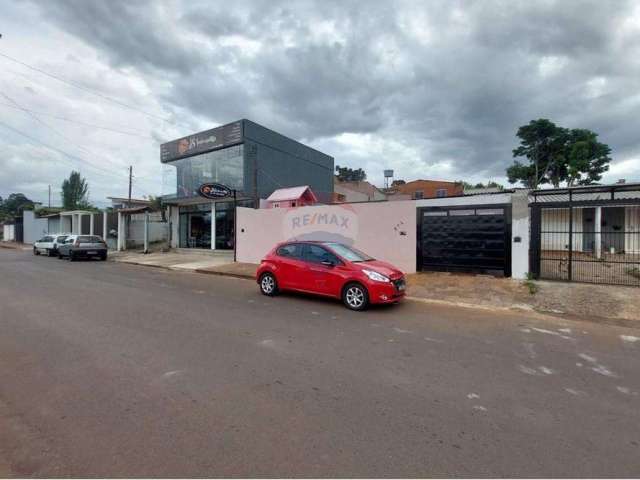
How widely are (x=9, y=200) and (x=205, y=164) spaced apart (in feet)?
317

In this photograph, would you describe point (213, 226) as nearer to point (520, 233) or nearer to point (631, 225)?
point (520, 233)

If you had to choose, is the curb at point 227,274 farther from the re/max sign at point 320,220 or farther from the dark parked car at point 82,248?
the dark parked car at point 82,248

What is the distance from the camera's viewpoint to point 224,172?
2191 centimetres

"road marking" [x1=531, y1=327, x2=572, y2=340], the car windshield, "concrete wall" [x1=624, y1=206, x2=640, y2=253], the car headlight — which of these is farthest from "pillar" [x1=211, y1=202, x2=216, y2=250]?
"concrete wall" [x1=624, y1=206, x2=640, y2=253]

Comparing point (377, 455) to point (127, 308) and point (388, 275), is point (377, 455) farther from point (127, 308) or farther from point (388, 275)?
point (127, 308)

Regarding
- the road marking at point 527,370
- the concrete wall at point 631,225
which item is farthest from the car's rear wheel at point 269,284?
the concrete wall at point 631,225

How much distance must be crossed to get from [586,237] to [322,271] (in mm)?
17227

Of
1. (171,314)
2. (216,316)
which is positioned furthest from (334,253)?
(171,314)

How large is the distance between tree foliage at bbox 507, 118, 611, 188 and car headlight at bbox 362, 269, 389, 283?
36.8 m

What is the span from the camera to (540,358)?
15.3 feet

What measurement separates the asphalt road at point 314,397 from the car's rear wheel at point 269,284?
2.49 metres

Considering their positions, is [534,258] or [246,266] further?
[246,266]

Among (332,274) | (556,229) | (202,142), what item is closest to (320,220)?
(332,274)

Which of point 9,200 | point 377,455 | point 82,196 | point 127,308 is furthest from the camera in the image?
point 9,200
